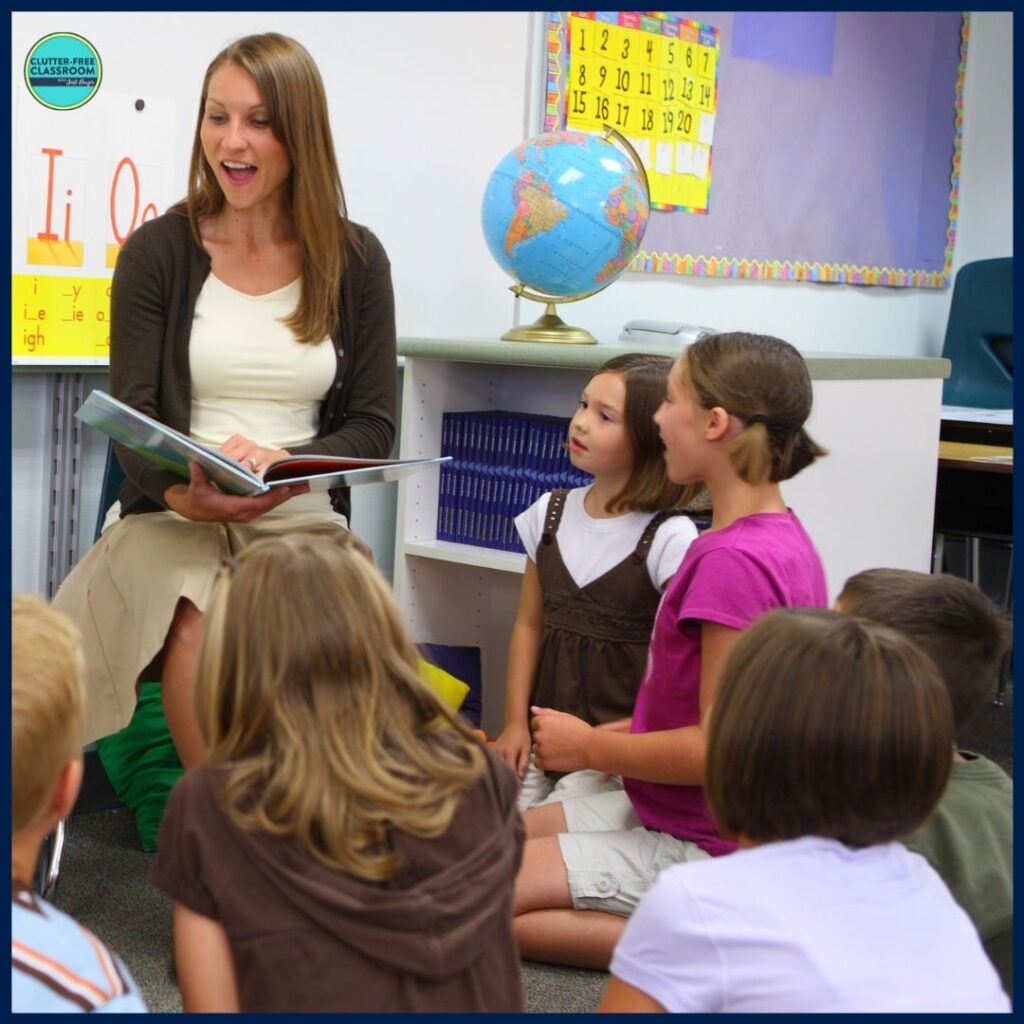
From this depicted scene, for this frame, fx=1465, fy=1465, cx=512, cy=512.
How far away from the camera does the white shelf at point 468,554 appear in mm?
2684

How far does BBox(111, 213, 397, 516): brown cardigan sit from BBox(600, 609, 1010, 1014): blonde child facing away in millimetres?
1185

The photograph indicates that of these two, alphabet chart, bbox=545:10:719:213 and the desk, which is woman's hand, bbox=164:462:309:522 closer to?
alphabet chart, bbox=545:10:719:213

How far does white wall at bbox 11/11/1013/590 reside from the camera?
8.46 feet

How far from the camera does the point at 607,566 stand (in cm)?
221

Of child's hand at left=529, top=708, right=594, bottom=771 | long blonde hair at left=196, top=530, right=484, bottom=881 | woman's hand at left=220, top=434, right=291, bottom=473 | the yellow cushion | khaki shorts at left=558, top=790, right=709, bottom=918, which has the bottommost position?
khaki shorts at left=558, top=790, right=709, bottom=918

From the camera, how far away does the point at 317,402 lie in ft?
7.64

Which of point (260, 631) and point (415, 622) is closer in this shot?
point (260, 631)

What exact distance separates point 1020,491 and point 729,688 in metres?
0.93

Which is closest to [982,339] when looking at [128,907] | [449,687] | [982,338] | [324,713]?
[982,338]

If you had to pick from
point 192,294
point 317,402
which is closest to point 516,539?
point 317,402

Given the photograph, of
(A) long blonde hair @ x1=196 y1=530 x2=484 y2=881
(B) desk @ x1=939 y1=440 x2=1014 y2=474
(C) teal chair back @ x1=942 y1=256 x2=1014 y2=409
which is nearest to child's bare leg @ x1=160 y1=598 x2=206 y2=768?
(A) long blonde hair @ x1=196 y1=530 x2=484 y2=881

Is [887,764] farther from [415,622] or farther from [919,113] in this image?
[919,113]

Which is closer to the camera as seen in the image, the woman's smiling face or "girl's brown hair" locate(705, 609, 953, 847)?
"girl's brown hair" locate(705, 609, 953, 847)

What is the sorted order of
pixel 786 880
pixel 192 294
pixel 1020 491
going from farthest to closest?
1. pixel 192 294
2. pixel 1020 491
3. pixel 786 880
